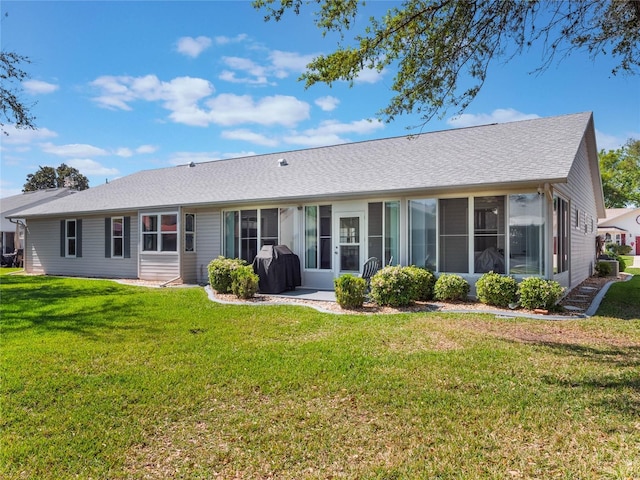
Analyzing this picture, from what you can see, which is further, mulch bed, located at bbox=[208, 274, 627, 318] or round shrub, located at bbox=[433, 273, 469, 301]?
round shrub, located at bbox=[433, 273, 469, 301]

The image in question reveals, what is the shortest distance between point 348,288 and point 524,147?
6.18 metres

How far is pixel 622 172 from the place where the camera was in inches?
1795

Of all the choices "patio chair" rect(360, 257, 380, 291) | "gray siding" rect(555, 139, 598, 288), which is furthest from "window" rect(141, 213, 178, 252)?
"gray siding" rect(555, 139, 598, 288)

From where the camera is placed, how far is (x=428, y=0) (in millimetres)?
5715

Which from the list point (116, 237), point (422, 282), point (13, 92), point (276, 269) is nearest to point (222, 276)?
point (276, 269)

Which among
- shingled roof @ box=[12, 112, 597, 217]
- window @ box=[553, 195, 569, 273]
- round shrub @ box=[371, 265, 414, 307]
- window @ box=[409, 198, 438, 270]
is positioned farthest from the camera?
window @ box=[409, 198, 438, 270]

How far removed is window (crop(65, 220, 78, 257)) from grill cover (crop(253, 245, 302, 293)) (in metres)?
10.2

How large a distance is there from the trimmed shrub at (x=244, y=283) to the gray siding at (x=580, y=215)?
768cm

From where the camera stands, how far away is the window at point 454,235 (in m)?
9.79

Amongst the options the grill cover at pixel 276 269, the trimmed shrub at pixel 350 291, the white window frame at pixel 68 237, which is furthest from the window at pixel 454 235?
the white window frame at pixel 68 237

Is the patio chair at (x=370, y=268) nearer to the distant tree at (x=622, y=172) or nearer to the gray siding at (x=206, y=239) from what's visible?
the gray siding at (x=206, y=239)

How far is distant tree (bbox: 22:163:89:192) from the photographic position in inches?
2199

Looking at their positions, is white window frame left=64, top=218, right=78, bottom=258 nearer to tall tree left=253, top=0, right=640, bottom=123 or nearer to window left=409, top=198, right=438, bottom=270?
window left=409, top=198, right=438, bottom=270

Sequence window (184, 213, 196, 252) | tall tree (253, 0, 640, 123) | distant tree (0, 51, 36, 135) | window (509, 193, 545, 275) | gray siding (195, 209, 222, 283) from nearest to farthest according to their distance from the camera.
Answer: tall tree (253, 0, 640, 123), window (509, 193, 545, 275), distant tree (0, 51, 36, 135), gray siding (195, 209, 222, 283), window (184, 213, 196, 252)
